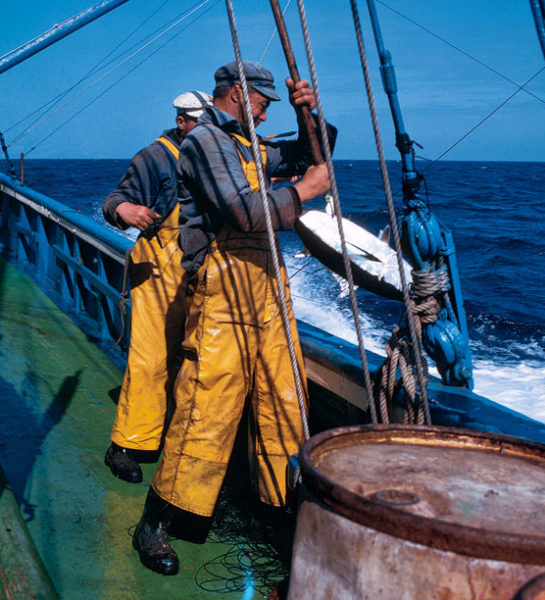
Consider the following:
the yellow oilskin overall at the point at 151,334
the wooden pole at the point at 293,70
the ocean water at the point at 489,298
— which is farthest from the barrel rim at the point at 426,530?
the ocean water at the point at 489,298

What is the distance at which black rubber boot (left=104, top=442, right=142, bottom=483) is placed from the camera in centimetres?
301

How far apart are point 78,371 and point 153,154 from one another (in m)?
1.80

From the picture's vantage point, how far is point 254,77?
2.41 meters

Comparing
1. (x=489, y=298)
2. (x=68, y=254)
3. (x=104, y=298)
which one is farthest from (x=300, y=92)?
(x=489, y=298)

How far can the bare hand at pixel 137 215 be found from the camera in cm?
291

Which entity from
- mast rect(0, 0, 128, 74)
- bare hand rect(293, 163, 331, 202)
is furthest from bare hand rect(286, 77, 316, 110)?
mast rect(0, 0, 128, 74)

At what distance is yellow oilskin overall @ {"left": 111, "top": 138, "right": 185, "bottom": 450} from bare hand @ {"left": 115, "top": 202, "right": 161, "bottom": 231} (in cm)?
22

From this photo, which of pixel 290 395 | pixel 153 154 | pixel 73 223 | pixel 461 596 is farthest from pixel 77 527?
pixel 73 223

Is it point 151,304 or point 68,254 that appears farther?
point 68,254

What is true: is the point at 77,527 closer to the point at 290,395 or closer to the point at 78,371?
the point at 290,395

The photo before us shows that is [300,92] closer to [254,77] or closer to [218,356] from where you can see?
[254,77]

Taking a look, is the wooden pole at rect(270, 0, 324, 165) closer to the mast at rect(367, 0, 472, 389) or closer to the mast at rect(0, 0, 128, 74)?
the mast at rect(367, 0, 472, 389)

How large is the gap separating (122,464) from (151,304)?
2.43 ft

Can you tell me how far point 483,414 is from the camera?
7.14 feet
